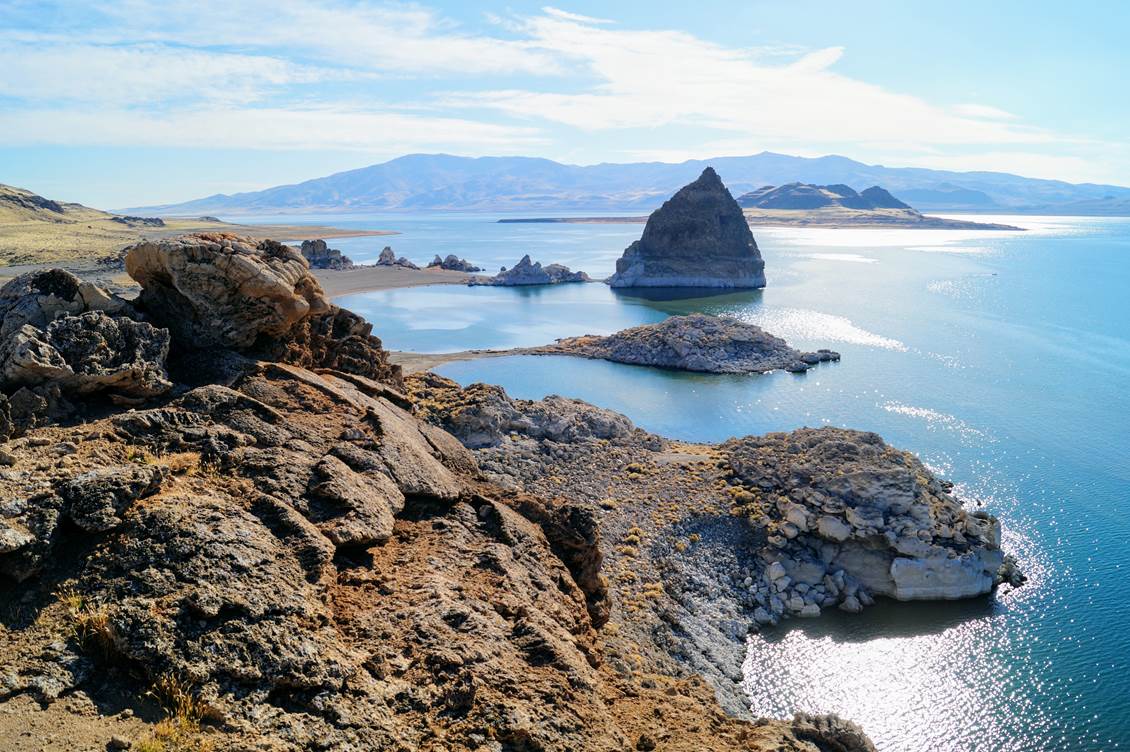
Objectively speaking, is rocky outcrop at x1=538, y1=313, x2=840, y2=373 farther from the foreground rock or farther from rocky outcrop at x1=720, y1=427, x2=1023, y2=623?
the foreground rock

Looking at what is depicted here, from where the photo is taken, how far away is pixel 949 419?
49.4 meters

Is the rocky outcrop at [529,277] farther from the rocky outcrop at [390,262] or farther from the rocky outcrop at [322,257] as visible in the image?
the rocky outcrop at [322,257]

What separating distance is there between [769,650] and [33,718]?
69.7 feet

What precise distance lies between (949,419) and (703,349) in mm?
23298

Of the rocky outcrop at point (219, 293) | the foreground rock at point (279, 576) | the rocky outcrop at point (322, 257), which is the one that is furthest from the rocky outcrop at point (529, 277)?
the foreground rock at point (279, 576)

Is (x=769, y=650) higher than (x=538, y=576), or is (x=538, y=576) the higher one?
(x=538, y=576)

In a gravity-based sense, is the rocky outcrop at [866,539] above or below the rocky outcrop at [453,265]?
below

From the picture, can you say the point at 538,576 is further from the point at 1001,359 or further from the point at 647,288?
the point at 647,288

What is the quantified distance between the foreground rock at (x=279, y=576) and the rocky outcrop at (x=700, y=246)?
346 feet

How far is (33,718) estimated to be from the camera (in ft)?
24.7

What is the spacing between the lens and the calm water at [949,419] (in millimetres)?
21922

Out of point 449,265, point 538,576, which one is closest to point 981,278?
point 449,265

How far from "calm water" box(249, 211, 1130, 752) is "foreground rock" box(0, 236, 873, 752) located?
444 inches

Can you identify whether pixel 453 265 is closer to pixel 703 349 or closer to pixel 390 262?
pixel 390 262
